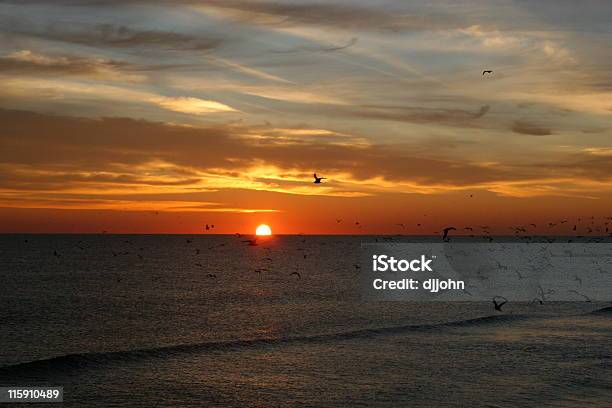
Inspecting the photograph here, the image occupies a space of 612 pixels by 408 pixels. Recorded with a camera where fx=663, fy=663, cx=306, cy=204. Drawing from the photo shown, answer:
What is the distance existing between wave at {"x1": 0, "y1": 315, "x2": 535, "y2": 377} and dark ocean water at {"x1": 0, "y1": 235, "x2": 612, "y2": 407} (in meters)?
0.17

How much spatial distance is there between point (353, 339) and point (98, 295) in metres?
59.9

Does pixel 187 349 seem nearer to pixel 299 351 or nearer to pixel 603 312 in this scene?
pixel 299 351

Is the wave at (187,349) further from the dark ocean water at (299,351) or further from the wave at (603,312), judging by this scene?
the wave at (603,312)

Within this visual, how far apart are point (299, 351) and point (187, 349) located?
11006mm

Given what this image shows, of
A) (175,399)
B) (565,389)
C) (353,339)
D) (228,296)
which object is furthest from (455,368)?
(228,296)

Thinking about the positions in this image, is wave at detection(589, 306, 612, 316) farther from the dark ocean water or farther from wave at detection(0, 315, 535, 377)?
wave at detection(0, 315, 535, 377)

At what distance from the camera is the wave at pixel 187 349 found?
55.2m

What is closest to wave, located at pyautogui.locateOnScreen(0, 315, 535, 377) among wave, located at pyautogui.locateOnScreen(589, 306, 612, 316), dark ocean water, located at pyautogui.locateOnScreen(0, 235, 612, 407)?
dark ocean water, located at pyautogui.locateOnScreen(0, 235, 612, 407)

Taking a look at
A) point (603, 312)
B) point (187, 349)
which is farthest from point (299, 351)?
point (603, 312)

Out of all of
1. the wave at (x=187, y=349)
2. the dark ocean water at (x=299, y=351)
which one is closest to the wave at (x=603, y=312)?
the dark ocean water at (x=299, y=351)

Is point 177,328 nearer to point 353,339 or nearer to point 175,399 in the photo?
point 353,339

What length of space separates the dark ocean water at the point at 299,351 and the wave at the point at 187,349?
6.6 inches

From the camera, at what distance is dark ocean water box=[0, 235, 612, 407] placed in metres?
45.4

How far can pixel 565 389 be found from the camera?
1804 inches
